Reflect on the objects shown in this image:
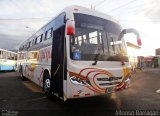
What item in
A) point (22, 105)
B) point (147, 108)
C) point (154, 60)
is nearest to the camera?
point (147, 108)

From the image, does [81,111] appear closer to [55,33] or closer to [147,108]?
[147,108]

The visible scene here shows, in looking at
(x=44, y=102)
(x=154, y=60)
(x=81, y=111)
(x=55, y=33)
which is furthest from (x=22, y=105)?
(x=154, y=60)

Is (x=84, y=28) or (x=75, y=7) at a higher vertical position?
(x=75, y=7)

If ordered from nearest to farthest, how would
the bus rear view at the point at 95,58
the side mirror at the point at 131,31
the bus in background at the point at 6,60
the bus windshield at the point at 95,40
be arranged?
the bus rear view at the point at 95,58
the bus windshield at the point at 95,40
the side mirror at the point at 131,31
the bus in background at the point at 6,60

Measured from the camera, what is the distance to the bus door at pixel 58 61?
7.91 m

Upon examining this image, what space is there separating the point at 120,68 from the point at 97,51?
1.13 metres

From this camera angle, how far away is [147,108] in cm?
801

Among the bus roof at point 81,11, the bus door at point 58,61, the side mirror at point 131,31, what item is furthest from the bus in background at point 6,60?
the side mirror at point 131,31

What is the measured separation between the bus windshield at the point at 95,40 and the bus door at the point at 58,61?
606 mm

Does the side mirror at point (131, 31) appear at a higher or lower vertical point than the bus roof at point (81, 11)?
lower

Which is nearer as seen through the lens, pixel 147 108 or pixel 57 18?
pixel 147 108

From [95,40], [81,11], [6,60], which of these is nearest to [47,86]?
[95,40]

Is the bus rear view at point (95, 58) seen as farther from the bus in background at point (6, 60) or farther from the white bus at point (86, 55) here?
the bus in background at point (6, 60)

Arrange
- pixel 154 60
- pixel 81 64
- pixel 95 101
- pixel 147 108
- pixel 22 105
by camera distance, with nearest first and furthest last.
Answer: pixel 81 64
pixel 147 108
pixel 22 105
pixel 95 101
pixel 154 60
